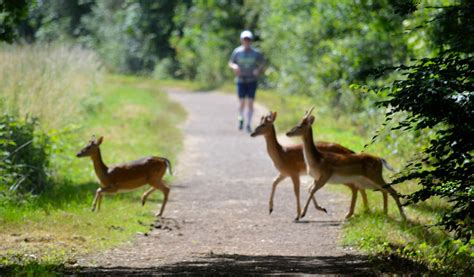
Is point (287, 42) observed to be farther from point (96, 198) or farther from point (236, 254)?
point (236, 254)

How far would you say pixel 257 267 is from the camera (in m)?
9.11

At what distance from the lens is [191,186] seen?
1542 centimetres

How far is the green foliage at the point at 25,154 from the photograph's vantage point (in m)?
13.4

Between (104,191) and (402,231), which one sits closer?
(402,231)

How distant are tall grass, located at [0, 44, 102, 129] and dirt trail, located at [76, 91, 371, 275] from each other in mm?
2452

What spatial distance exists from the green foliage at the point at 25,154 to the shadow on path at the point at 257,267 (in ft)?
15.0

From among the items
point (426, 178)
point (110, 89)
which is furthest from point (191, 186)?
point (110, 89)

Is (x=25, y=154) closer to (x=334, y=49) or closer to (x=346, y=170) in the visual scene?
(x=346, y=170)

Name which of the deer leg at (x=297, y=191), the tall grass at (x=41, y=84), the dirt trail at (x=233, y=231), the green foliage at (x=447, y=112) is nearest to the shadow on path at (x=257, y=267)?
the dirt trail at (x=233, y=231)

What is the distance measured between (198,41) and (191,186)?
2814cm

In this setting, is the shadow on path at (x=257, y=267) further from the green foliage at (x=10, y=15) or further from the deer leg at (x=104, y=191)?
the green foliage at (x=10, y=15)

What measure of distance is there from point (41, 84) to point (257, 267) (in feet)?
30.0

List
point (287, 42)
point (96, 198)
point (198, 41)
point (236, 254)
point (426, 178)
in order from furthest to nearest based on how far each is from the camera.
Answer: point (198, 41), point (287, 42), point (96, 198), point (236, 254), point (426, 178)

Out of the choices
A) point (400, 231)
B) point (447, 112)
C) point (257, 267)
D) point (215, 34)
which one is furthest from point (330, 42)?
point (215, 34)
